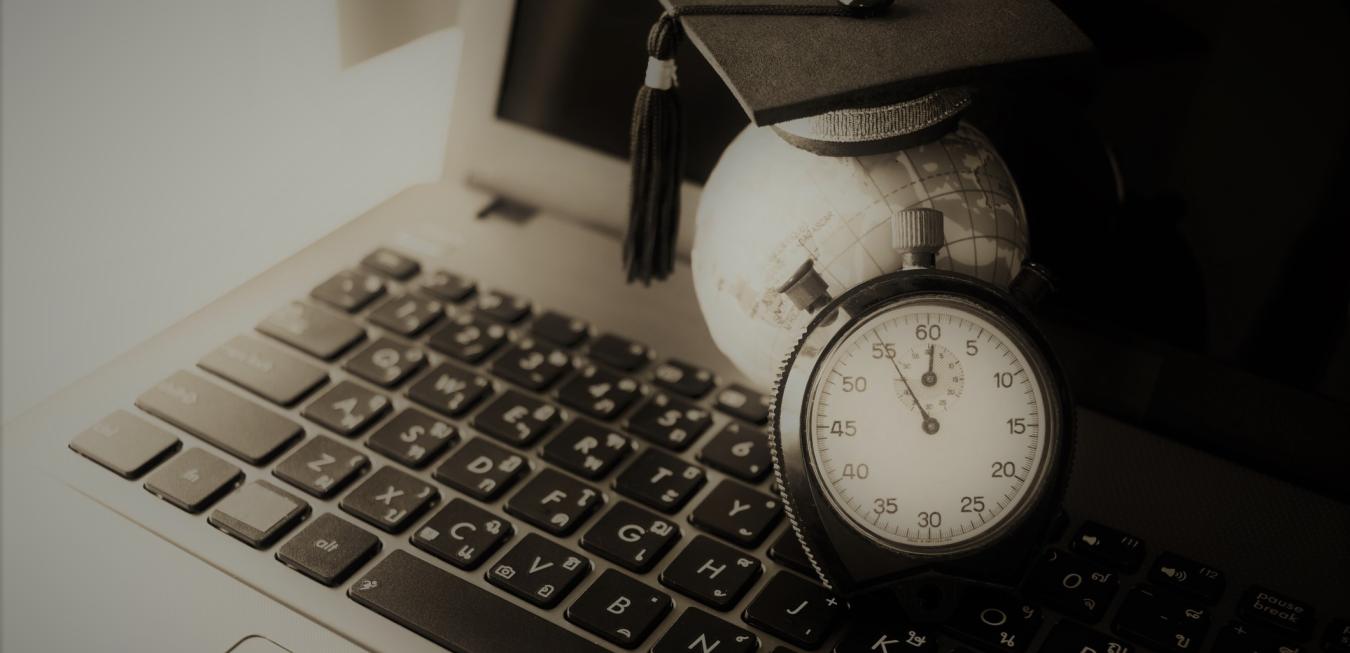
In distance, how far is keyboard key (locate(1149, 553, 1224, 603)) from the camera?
650mm

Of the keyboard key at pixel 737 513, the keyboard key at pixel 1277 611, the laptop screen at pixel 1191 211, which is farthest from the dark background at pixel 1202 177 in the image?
the keyboard key at pixel 737 513

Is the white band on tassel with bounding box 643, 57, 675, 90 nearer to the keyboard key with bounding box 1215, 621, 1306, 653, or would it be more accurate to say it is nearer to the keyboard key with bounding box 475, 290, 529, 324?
the keyboard key with bounding box 475, 290, 529, 324

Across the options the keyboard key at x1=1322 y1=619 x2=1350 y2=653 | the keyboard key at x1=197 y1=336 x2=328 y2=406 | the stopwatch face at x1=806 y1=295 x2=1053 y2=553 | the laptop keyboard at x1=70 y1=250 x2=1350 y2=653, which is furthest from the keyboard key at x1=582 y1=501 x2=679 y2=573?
the keyboard key at x1=1322 y1=619 x2=1350 y2=653

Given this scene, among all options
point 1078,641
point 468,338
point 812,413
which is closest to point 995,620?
point 1078,641

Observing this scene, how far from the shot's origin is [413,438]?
72 centimetres

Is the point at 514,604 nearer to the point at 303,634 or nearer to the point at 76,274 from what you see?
the point at 303,634

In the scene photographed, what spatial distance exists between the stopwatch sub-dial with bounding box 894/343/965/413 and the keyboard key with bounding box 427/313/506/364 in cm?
29

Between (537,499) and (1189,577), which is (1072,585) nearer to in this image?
(1189,577)

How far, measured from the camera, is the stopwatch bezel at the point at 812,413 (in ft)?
1.97

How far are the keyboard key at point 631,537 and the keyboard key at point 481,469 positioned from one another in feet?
0.20

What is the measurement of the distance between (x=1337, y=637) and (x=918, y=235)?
0.30m

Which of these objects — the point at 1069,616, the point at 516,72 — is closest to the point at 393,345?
the point at 516,72

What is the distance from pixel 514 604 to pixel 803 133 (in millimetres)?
277

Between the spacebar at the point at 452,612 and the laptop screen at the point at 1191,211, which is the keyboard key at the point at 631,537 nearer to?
the spacebar at the point at 452,612
